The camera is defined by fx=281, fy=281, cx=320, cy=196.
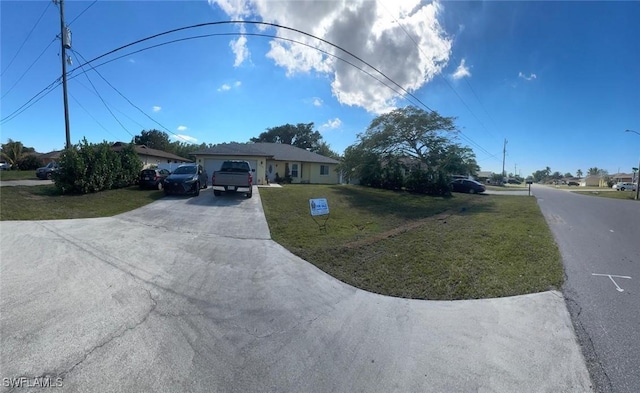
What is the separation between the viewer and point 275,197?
15.2 m

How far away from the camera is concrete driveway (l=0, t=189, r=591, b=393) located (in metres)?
2.52

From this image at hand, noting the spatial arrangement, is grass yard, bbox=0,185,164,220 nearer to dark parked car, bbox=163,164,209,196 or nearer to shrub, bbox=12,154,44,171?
dark parked car, bbox=163,164,209,196

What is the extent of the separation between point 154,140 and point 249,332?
58.8m

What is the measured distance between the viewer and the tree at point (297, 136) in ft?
184

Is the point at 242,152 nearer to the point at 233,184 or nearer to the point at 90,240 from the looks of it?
the point at 233,184

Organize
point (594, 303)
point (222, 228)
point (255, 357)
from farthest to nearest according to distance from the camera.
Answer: point (222, 228) → point (594, 303) → point (255, 357)

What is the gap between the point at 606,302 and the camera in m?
4.14

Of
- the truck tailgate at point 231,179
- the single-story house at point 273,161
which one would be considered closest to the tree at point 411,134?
the single-story house at point 273,161

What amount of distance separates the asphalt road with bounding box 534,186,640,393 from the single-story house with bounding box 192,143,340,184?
19.0 m

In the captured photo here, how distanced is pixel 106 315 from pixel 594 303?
21.9 feet

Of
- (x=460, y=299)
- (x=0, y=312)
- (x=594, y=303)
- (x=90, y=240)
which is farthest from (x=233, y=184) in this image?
(x=594, y=303)

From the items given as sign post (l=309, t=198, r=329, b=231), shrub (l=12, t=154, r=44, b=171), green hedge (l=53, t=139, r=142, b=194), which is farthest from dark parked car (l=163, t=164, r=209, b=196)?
shrub (l=12, t=154, r=44, b=171)

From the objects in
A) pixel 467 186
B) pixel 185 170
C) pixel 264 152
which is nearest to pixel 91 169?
pixel 185 170

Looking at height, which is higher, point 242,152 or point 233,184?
point 242,152
